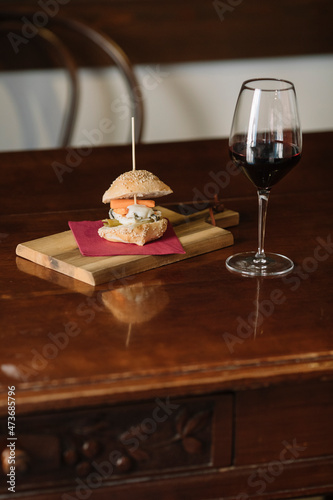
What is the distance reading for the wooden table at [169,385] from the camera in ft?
2.45

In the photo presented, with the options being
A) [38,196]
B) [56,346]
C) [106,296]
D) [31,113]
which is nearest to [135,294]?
[106,296]

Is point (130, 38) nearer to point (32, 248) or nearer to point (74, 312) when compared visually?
point (32, 248)

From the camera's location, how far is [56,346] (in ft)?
2.58

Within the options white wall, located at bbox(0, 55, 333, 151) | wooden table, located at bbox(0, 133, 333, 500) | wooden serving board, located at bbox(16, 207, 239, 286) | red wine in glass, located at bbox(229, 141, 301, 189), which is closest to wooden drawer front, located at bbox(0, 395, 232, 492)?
wooden table, located at bbox(0, 133, 333, 500)

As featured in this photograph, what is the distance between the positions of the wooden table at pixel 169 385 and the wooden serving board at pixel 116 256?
16 millimetres

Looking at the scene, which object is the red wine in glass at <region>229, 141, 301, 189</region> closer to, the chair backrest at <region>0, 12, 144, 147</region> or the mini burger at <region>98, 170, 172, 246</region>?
the mini burger at <region>98, 170, 172, 246</region>

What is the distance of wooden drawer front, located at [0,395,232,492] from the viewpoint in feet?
2.53

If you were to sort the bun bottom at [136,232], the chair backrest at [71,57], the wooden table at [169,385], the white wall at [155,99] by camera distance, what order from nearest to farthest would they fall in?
the wooden table at [169,385]
the bun bottom at [136,232]
the chair backrest at [71,57]
the white wall at [155,99]

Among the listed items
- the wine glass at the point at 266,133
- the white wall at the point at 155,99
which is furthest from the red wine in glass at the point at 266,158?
the white wall at the point at 155,99

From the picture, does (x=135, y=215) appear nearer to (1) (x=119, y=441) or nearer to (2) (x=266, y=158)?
(2) (x=266, y=158)

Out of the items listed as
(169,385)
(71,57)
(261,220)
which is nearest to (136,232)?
(261,220)

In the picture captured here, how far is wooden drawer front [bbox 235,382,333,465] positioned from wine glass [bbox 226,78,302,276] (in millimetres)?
206

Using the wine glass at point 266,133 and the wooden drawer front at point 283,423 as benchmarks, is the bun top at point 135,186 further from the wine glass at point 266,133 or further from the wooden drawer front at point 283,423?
the wooden drawer front at point 283,423

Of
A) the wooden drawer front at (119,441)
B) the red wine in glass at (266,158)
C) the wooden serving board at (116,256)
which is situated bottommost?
the wooden drawer front at (119,441)
